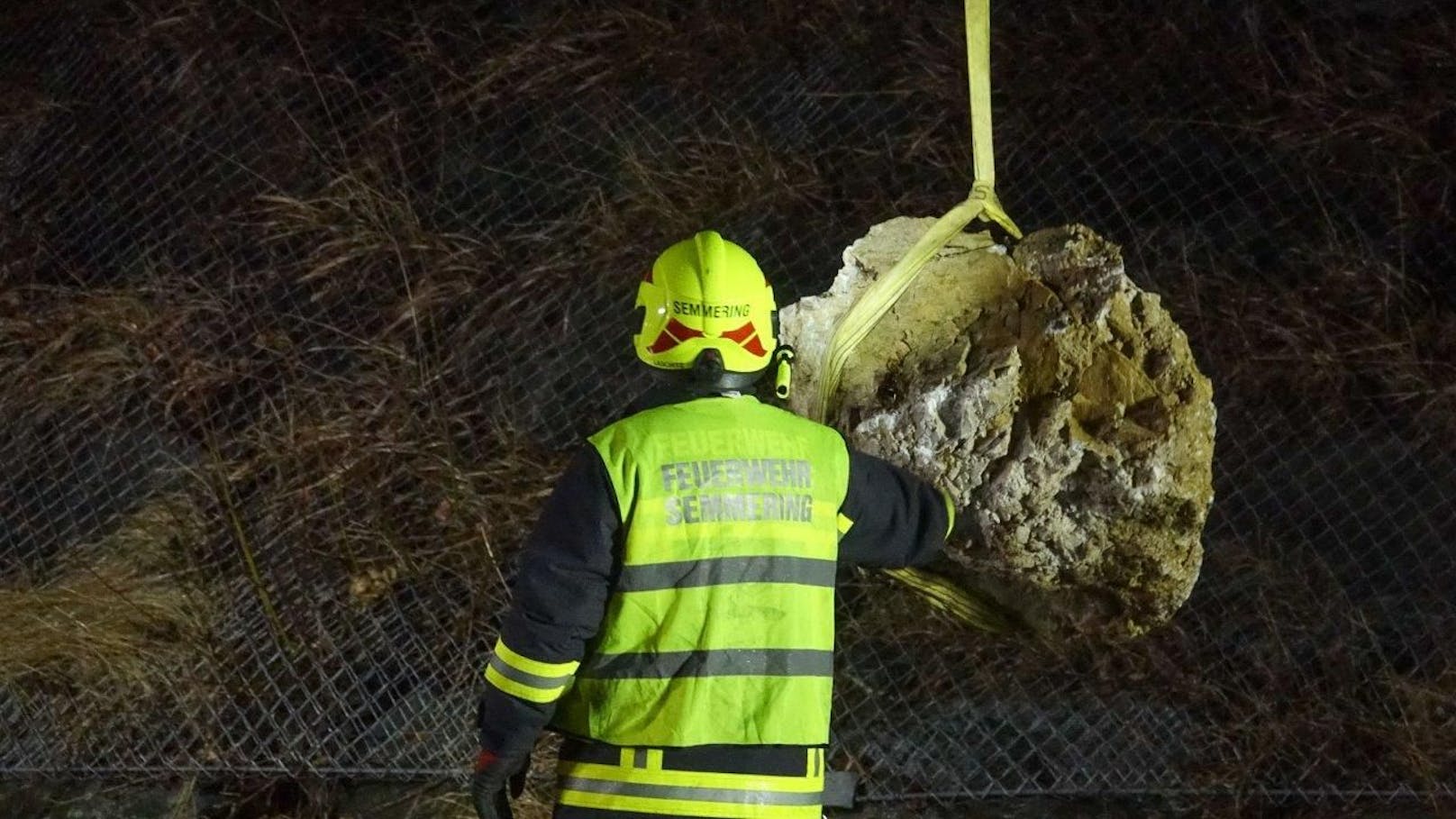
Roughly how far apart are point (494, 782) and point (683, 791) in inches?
18.4

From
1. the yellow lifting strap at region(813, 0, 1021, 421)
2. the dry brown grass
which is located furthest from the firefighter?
the dry brown grass

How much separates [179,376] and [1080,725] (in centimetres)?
336

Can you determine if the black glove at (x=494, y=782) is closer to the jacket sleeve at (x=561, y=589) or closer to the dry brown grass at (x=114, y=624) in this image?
the jacket sleeve at (x=561, y=589)

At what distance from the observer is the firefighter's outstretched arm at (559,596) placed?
2695mm

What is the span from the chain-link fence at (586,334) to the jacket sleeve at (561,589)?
1734 millimetres

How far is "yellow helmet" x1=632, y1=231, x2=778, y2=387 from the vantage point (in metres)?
2.85

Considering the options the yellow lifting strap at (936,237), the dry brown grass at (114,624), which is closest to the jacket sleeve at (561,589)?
the yellow lifting strap at (936,237)

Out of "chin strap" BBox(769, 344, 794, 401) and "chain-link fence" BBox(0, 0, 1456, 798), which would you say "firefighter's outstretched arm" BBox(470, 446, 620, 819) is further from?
"chain-link fence" BBox(0, 0, 1456, 798)

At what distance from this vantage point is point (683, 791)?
279 centimetres

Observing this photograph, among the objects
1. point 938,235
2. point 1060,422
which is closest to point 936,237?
point 938,235

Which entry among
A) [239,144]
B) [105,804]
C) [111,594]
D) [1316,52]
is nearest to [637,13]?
[239,144]

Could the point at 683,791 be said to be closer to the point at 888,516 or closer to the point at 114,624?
the point at 888,516

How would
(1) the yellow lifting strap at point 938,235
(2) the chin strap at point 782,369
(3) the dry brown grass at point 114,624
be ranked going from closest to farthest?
1. (2) the chin strap at point 782,369
2. (1) the yellow lifting strap at point 938,235
3. (3) the dry brown grass at point 114,624

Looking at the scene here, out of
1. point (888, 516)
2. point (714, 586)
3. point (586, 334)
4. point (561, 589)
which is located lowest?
point (586, 334)
